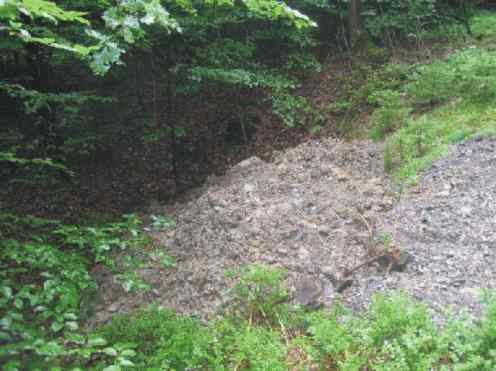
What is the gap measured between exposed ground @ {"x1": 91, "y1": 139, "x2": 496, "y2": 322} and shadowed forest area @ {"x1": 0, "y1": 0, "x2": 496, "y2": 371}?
29 millimetres

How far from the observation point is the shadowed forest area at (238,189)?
9.29 feet

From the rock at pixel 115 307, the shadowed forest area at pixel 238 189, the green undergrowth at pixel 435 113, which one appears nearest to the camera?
the shadowed forest area at pixel 238 189

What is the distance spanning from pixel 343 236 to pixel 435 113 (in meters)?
3.68


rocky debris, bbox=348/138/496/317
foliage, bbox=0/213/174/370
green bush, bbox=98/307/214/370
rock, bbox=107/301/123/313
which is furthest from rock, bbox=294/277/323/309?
rock, bbox=107/301/123/313

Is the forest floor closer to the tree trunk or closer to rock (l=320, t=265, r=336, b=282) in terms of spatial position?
rock (l=320, t=265, r=336, b=282)

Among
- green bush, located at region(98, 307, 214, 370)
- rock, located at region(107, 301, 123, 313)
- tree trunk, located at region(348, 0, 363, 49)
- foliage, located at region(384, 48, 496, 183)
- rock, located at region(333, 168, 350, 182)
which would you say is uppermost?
tree trunk, located at region(348, 0, 363, 49)

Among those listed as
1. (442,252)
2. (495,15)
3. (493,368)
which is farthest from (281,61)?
(493,368)

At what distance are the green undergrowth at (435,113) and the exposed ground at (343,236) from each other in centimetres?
30

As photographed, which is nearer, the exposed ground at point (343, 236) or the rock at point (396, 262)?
the exposed ground at point (343, 236)

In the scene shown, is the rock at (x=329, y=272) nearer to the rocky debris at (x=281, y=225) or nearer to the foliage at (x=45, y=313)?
the rocky debris at (x=281, y=225)

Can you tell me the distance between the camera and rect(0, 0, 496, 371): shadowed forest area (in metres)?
2.83

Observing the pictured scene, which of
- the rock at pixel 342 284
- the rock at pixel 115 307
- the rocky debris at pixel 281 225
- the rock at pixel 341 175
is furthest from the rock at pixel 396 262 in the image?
the rock at pixel 115 307

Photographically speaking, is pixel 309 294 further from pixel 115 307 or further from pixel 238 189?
pixel 238 189

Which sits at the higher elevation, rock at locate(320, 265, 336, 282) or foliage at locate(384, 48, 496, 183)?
foliage at locate(384, 48, 496, 183)
